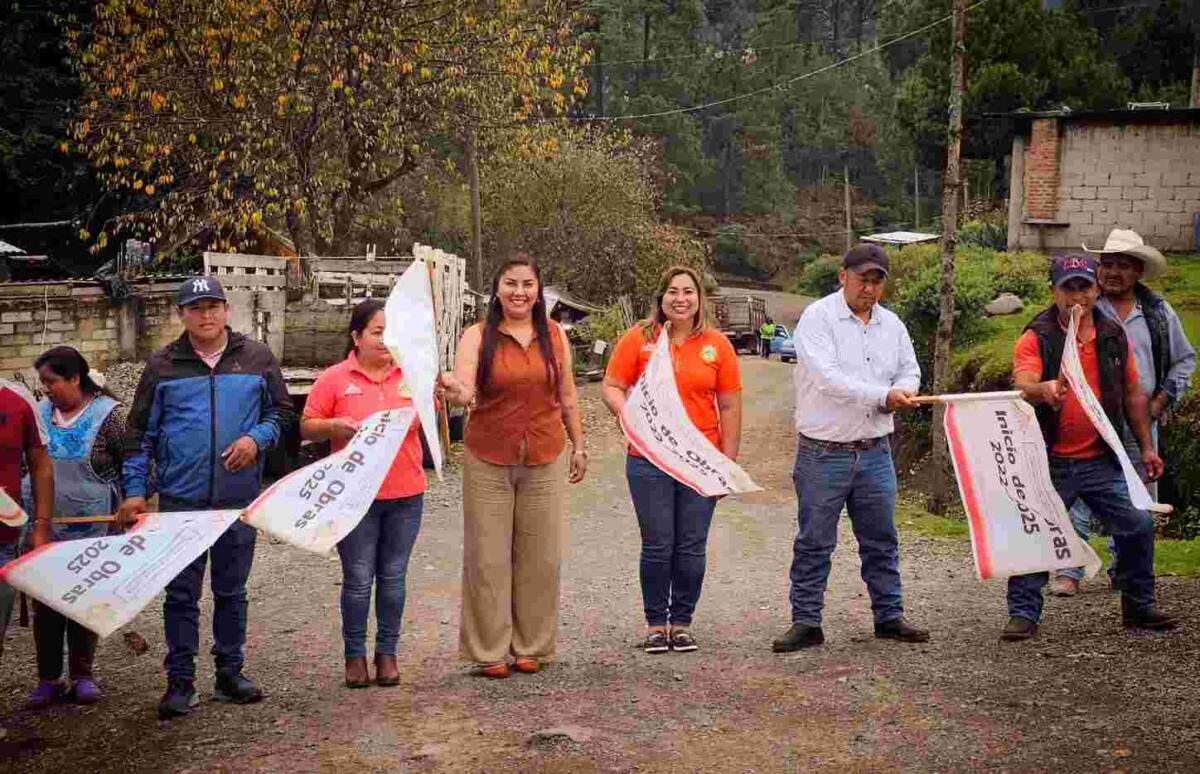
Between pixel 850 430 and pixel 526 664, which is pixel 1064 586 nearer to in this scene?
pixel 850 430

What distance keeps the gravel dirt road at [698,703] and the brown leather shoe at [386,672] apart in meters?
0.06

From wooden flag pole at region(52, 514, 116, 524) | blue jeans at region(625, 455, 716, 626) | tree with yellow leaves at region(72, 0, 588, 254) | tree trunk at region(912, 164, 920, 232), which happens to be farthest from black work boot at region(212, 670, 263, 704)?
tree trunk at region(912, 164, 920, 232)

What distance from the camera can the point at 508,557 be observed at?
6.66m

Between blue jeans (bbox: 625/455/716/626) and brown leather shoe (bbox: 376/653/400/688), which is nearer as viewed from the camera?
brown leather shoe (bbox: 376/653/400/688)

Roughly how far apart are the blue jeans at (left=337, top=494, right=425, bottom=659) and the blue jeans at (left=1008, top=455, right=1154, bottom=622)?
3.06 meters

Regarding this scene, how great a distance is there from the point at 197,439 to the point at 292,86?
14.6 meters

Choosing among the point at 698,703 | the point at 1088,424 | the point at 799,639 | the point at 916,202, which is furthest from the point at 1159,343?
the point at 916,202

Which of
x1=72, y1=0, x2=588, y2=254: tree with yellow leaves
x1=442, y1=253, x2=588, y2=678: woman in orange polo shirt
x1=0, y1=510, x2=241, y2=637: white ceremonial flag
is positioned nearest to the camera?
x1=0, y1=510, x2=241, y2=637: white ceremonial flag

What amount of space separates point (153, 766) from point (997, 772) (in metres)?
3.22

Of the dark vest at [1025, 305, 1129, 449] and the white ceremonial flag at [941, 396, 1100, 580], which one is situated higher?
the dark vest at [1025, 305, 1129, 449]

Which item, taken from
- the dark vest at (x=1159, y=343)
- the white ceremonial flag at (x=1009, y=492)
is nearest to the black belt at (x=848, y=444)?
the white ceremonial flag at (x=1009, y=492)

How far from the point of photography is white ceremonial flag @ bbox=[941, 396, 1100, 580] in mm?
6785

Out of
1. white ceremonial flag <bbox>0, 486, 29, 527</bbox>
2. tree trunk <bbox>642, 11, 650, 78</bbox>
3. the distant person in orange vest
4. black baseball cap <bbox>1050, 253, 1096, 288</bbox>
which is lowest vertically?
the distant person in orange vest

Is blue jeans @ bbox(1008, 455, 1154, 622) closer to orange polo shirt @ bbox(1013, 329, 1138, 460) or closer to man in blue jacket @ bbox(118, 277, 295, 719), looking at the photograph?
orange polo shirt @ bbox(1013, 329, 1138, 460)
